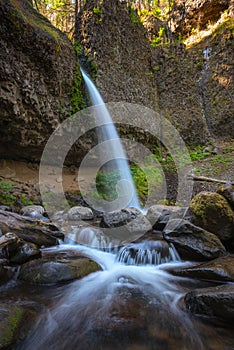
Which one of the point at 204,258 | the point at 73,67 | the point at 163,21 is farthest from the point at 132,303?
the point at 163,21

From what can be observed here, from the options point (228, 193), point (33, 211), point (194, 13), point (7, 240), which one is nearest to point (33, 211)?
point (33, 211)

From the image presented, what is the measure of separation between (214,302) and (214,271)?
0.90 meters

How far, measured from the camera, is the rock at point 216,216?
432cm

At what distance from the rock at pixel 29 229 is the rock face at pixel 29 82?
156 inches

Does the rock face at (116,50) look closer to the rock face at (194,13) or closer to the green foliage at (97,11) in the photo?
the green foliage at (97,11)

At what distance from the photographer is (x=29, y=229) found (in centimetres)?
405

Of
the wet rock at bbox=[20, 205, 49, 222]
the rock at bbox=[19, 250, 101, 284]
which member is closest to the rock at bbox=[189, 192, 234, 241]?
the rock at bbox=[19, 250, 101, 284]

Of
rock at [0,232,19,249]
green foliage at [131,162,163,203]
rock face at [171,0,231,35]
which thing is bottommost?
rock at [0,232,19,249]

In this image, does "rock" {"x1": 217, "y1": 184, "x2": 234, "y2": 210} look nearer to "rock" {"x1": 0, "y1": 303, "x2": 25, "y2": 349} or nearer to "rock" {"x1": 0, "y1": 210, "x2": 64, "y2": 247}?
"rock" {"x1": 0, "y1": 210, "x2": 64, "y2": 247}

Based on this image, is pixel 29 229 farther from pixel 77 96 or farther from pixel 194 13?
pixel 194 13

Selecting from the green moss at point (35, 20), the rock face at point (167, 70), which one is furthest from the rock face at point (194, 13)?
the green moss at point (35, 20)

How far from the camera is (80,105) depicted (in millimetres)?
9250

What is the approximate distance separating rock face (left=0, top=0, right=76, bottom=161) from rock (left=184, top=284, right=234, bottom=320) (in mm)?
6885

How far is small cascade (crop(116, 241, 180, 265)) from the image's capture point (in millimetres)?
3998
